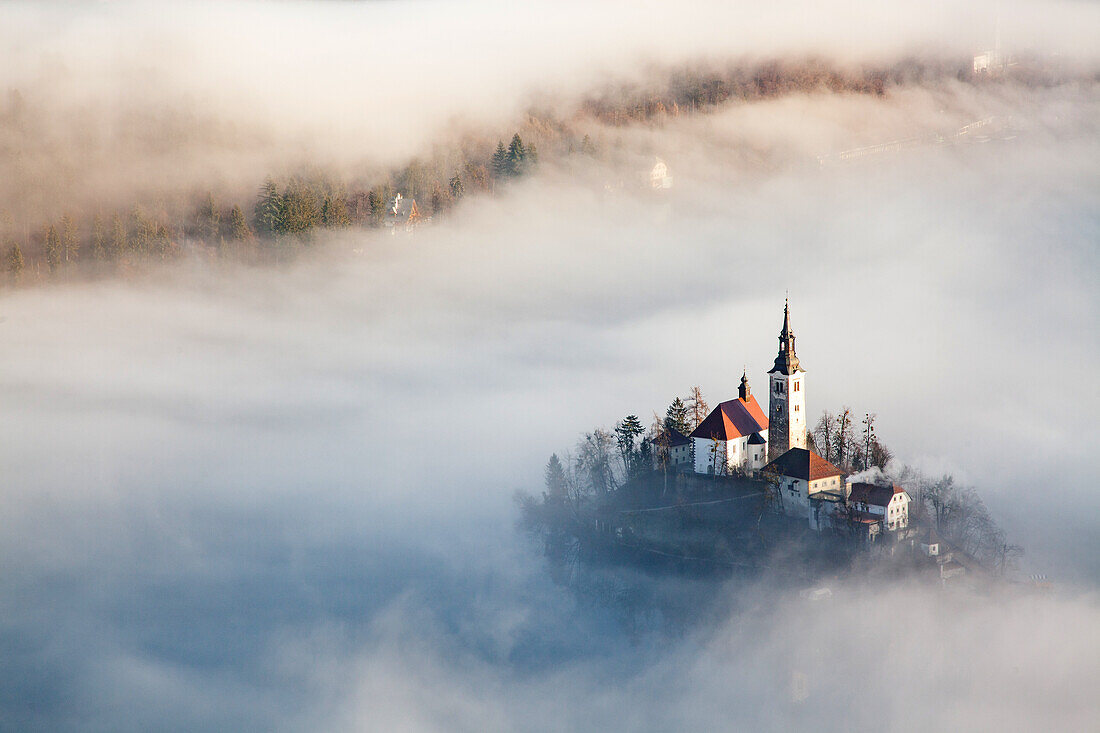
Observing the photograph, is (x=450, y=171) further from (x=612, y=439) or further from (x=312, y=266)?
(x=612, y=439)

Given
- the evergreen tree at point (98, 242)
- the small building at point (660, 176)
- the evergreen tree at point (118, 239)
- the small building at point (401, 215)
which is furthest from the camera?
the small building at point (660, 176)

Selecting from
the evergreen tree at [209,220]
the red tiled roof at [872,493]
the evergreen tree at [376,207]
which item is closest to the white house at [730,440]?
the red tiled roof at [872,493]

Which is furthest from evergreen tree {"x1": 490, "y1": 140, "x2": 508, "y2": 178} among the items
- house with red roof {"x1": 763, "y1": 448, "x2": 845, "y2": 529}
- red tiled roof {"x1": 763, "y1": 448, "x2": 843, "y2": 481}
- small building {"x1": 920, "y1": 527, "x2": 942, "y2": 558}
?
small building {"x1": 920, "y1": 527, "x2": 942, "y2": 558}

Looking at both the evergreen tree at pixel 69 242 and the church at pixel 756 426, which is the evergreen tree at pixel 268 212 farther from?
the church at pixel 756 426

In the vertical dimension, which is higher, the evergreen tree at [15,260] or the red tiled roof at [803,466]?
the evergreen tree at [15,260]

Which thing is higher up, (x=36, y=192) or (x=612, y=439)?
(x=36, y=192)

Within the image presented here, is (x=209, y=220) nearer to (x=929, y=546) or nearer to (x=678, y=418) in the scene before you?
(x=678, y=418)

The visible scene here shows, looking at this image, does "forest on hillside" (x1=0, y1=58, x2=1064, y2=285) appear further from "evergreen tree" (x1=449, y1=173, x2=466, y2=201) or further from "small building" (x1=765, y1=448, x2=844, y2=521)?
"small building" (x1=765, y1=448, x2=844, y2=521)

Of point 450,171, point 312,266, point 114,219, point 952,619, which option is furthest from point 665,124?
point 952,619
